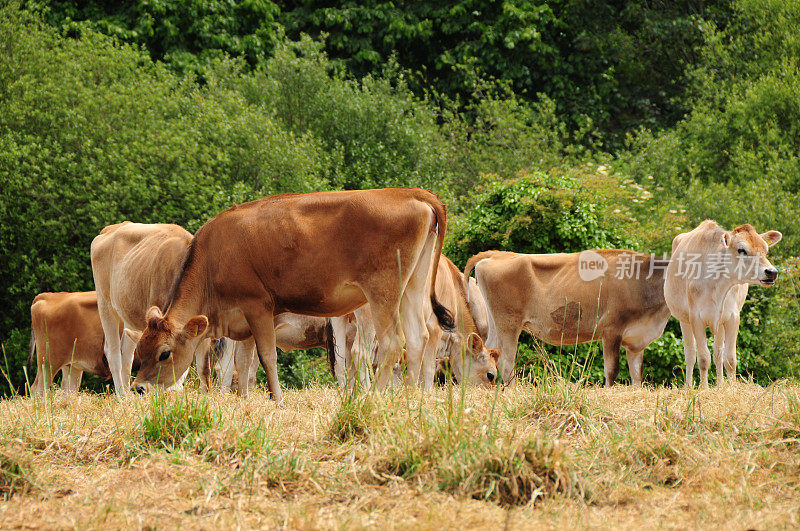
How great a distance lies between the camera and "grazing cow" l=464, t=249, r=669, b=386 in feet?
33.6

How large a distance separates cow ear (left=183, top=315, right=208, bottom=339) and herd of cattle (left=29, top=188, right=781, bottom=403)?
0.02 metres

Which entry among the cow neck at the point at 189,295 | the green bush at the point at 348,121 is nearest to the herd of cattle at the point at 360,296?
the cow neck at the point at 189,295

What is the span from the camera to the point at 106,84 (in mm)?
18047

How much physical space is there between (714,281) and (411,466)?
6106 millimetres

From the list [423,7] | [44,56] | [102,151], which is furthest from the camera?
[423,7]

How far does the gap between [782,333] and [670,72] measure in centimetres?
1552

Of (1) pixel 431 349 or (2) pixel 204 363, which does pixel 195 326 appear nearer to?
(2) pixel 204 363

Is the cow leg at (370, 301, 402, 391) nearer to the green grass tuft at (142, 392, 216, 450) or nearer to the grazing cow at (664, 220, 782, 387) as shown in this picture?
the green grass tuft at (142, 392, 216, 450)

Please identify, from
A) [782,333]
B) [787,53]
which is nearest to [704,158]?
[787,53]

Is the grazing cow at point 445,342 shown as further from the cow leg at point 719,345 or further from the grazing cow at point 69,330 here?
the grazing cow at point 69,330

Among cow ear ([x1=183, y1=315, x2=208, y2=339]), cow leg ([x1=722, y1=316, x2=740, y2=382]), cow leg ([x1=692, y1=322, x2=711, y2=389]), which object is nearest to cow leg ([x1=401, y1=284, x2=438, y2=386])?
cow ear ([x1=183, y1=315, x2=208, y2=339])

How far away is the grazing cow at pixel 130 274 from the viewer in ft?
26.4

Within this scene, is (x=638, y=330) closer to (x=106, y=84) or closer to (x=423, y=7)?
(x=106, y=84)

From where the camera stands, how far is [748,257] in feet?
28.5
